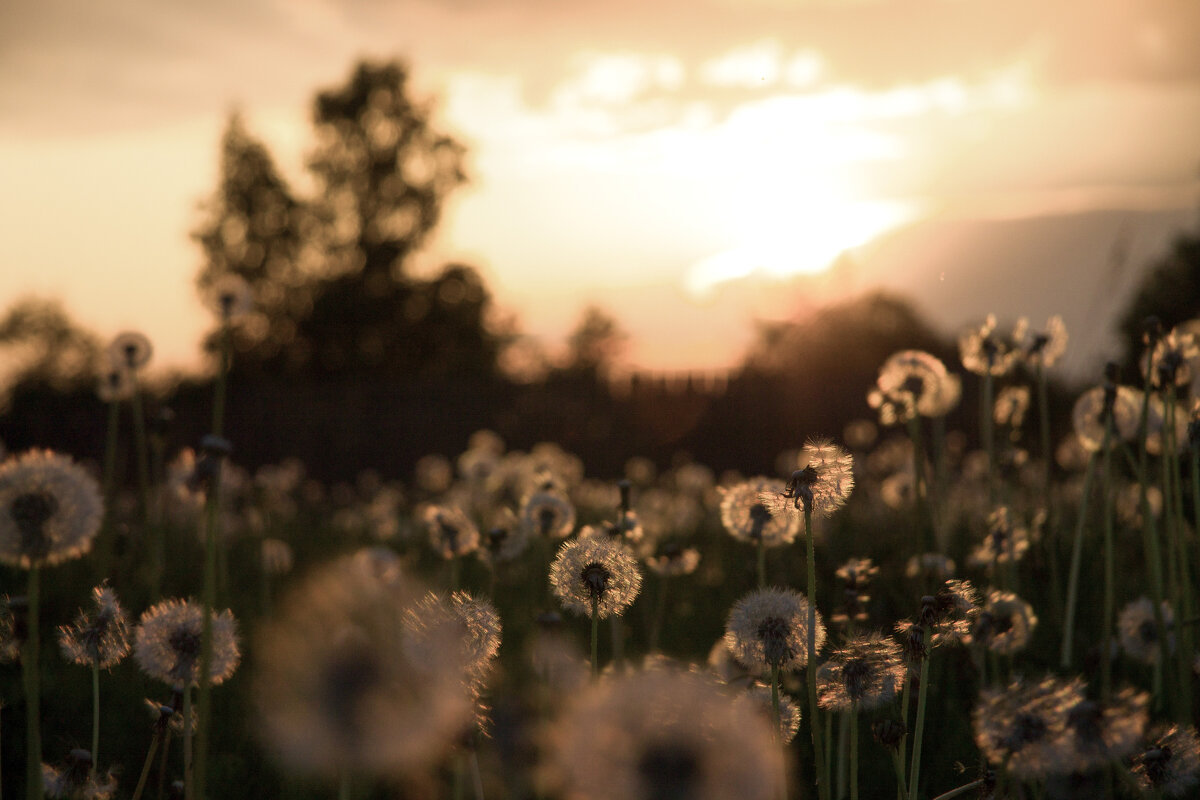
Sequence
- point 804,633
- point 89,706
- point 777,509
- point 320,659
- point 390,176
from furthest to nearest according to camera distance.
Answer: point 390,176
point 89,706
point 804,633
point 777,509
point 320,659

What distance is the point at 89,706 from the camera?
9.87 ft

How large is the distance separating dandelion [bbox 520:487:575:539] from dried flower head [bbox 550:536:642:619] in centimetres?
115

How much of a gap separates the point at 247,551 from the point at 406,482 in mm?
18457

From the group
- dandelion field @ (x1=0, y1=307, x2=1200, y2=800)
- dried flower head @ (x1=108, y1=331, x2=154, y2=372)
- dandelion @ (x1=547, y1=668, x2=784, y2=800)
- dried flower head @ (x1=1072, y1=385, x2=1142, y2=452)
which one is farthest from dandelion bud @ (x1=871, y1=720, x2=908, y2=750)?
dried flower head @ (x1=108, y1=331, x2=154, y2=372)

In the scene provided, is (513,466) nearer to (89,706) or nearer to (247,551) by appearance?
(247,551)

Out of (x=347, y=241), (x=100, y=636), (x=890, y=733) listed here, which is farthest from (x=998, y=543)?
(x=347, y=241)

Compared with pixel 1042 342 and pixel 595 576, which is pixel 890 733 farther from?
pixel 1042 342

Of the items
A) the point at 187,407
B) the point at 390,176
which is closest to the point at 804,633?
the point at 187,407

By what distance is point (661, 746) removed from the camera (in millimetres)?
946

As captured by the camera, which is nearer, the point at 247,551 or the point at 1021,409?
the point at 1021,409

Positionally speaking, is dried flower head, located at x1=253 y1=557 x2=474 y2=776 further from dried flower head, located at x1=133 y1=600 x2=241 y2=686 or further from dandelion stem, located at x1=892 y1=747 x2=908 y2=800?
dandelion stem, located at x1=892 y1=747 x2=908 y2=800

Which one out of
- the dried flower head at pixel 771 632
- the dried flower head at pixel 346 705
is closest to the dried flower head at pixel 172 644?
the dried flower head at pixel 346 705

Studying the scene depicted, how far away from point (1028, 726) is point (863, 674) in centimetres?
42

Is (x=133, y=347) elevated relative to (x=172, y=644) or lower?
elevated
